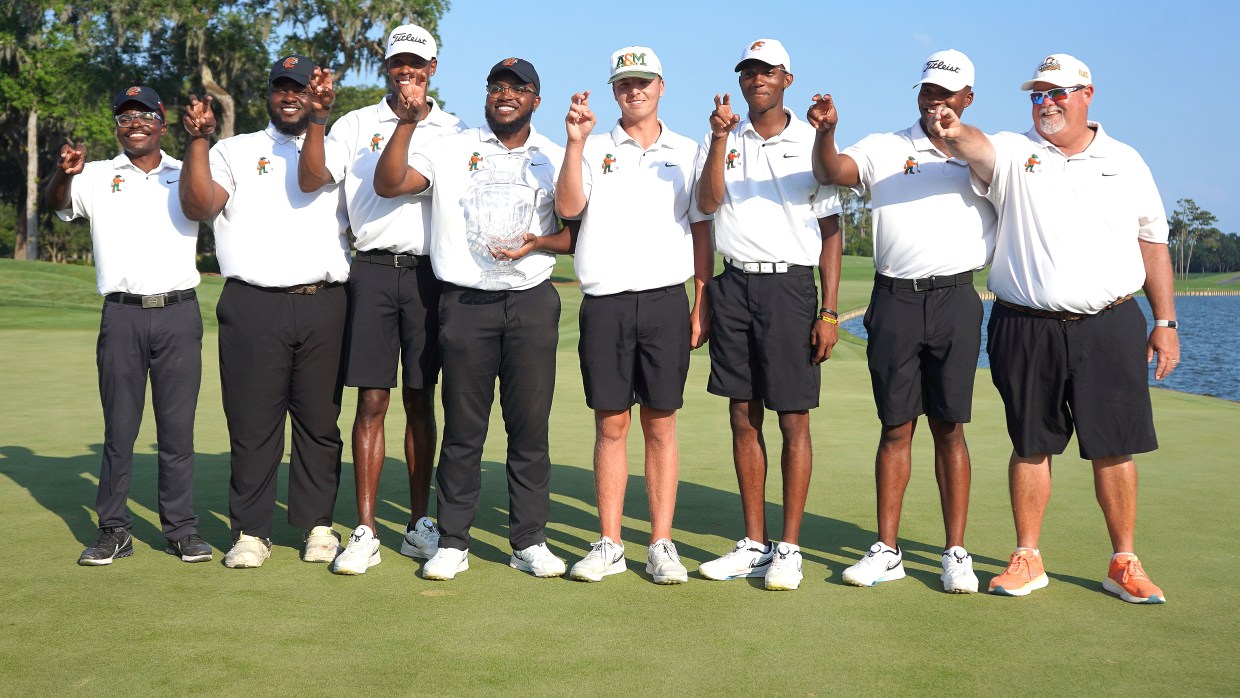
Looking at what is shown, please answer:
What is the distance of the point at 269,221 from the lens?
5.51m

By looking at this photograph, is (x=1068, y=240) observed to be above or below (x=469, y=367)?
above

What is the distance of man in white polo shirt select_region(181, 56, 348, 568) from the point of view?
552cm

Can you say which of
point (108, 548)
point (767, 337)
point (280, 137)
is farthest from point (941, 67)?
point (108, 548)

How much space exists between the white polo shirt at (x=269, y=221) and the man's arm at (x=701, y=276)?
1751mm

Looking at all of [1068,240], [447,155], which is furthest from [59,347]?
[1068,240]

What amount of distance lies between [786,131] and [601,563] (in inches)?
85.5

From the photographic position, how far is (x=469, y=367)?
5.46 m

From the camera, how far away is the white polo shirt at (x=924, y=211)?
17.1 ft

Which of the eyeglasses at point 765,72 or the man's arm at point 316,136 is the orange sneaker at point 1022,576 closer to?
the eyeglasses at point 765,72

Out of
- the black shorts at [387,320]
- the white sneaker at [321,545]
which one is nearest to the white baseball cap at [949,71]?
the black shorts at [387,320]

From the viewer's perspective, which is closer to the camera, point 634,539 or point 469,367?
point 469,367

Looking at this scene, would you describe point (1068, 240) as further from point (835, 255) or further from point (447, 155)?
point (447, 155)

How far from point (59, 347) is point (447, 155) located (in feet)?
40.4

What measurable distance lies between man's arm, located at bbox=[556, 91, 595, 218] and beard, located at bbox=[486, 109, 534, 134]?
28 centimetres
